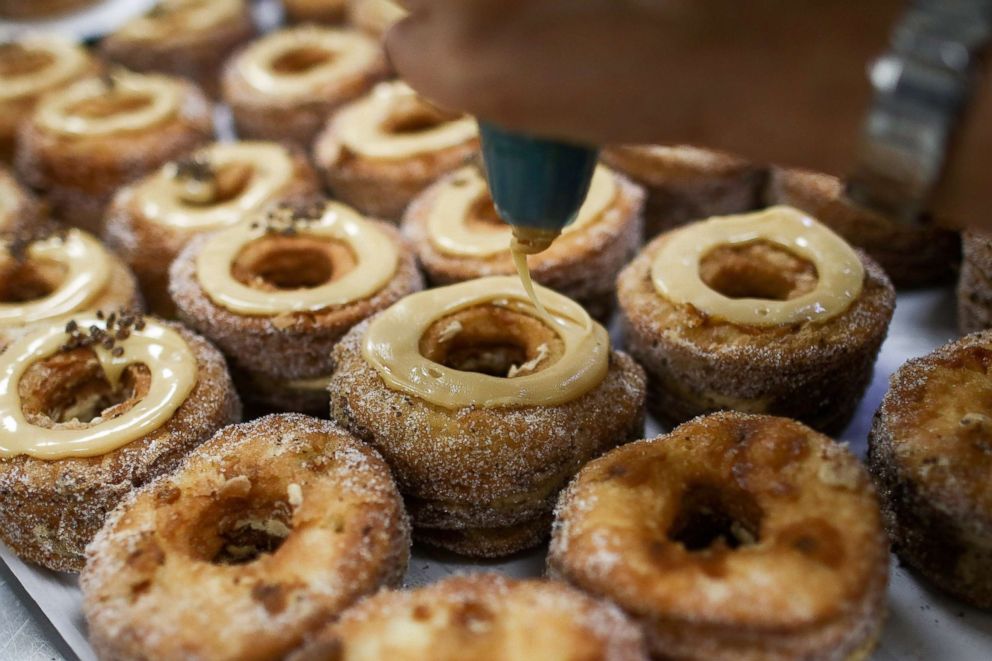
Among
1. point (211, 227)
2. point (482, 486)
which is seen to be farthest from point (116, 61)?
point (482, 486)

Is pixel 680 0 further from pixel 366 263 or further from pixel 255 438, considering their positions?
pixel 366 263

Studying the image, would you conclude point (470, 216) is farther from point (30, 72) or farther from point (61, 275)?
point (30, 72)

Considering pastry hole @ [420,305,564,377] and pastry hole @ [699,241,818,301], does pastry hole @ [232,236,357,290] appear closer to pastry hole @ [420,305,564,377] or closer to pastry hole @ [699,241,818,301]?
pastry hole @ [420,305,564,377]

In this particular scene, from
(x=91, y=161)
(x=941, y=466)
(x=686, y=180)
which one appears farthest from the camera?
(x=91, y=161)

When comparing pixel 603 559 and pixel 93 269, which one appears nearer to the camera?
pixel 603 559

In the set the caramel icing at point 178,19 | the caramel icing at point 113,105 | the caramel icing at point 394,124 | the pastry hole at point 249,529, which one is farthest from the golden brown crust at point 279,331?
the caramel icing at point 178,19

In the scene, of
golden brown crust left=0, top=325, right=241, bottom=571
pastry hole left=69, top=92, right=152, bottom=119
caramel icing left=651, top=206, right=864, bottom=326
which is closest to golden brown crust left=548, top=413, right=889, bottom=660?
caramel icing left=651, top=206, right=864, bottom=326

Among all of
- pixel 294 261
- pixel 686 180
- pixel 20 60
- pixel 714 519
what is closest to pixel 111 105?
pixel 20 60
